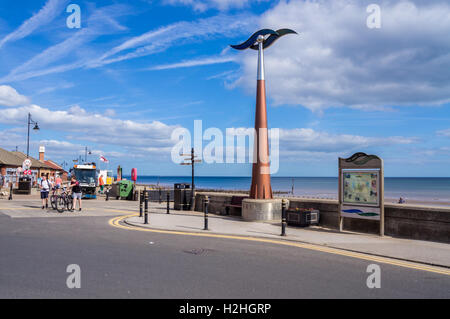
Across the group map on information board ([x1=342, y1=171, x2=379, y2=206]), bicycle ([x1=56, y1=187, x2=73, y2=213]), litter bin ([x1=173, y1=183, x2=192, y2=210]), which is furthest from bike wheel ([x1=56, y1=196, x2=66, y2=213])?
map on information board ([x1=342, y1=171, x2=379, y2=206])

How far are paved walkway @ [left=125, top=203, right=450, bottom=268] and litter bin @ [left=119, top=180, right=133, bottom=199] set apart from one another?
1507cm

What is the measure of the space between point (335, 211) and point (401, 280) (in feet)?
21.7

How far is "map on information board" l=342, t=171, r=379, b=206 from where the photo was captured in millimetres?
11336

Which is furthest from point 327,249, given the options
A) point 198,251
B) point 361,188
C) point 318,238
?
point 361,188

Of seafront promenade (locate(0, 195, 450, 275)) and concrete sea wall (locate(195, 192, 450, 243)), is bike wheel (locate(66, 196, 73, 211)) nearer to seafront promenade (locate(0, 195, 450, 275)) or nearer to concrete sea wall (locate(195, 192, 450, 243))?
seafront promenade (locate(0, 195, 450, 275))

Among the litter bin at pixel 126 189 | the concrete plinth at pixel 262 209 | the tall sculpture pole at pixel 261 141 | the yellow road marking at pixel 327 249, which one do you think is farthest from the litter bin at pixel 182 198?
the litter bin at pixel 126 189

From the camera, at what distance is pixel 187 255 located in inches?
320

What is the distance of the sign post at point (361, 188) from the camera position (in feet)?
36.6

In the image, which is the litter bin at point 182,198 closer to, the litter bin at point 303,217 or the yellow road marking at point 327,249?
the yellow road marking at point 327,249

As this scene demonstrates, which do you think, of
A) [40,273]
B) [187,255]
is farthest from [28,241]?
[187,255]

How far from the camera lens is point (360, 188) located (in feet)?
38.5

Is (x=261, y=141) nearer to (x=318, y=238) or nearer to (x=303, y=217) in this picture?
(x=303, y=217)
